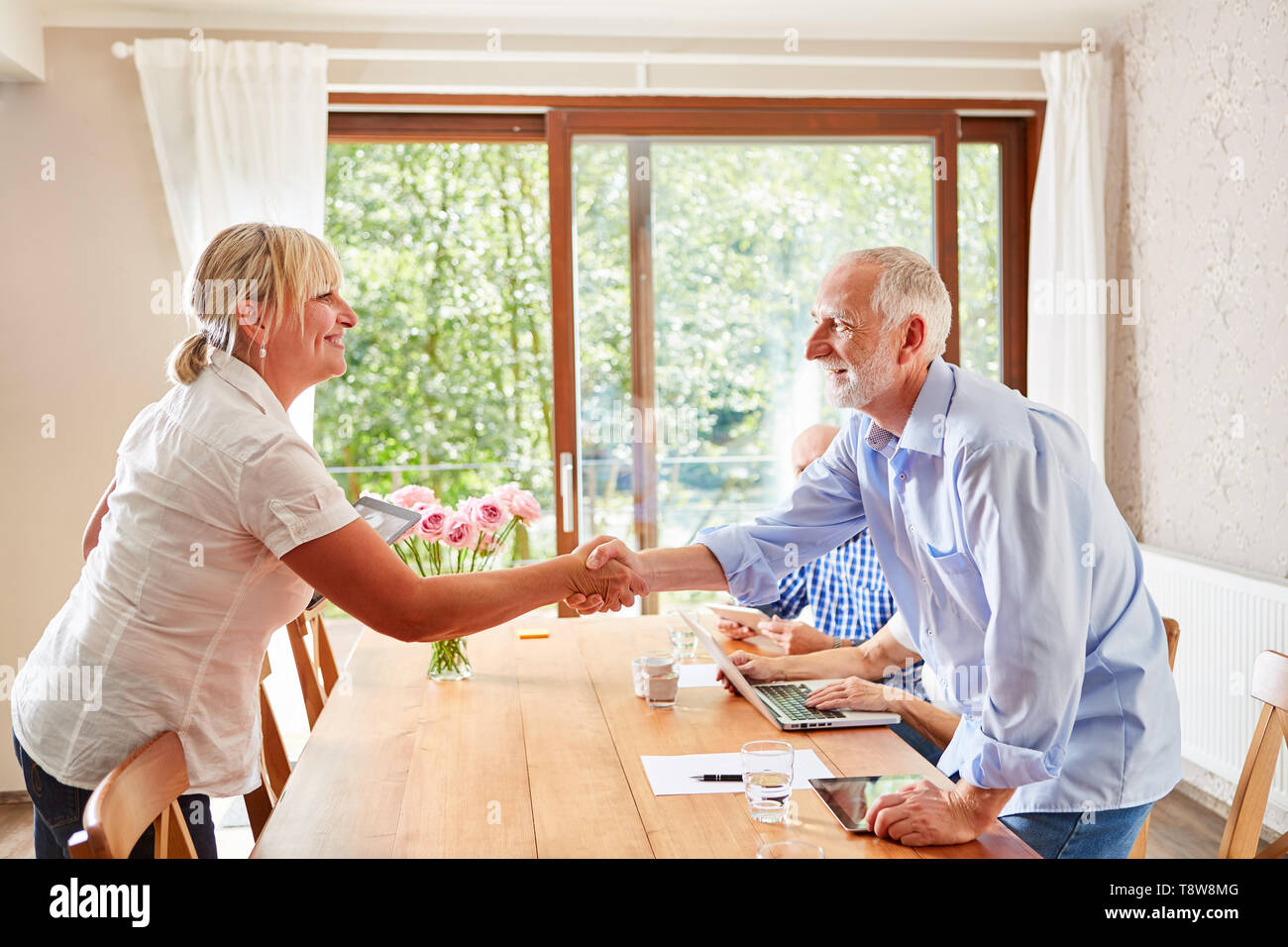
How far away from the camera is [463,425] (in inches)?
271

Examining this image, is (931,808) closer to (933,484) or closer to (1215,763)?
(933,484)

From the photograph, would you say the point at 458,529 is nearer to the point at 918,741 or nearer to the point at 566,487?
the point at 918,741

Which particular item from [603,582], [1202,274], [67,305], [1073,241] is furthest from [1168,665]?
[67,305]

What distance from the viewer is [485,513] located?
7.52 ft

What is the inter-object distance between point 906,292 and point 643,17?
7.89ft

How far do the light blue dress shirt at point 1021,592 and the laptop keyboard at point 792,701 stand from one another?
0.69 ft

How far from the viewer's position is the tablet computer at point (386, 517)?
5.96ft

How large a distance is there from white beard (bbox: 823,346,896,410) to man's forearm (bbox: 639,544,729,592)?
17.8 inches

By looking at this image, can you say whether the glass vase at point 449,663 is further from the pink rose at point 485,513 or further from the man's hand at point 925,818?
the man's hand at point 925,818

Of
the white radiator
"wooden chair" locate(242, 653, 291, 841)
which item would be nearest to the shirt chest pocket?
"wooden chair" locate(242, 653, 291, 841)

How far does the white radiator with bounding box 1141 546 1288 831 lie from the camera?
2.97 metres

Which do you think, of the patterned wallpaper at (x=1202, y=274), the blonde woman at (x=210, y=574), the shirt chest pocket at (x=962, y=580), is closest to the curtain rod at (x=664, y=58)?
the patterned wallpaper at (x=1202, y=274)

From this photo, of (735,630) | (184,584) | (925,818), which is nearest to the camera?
(925,818)
